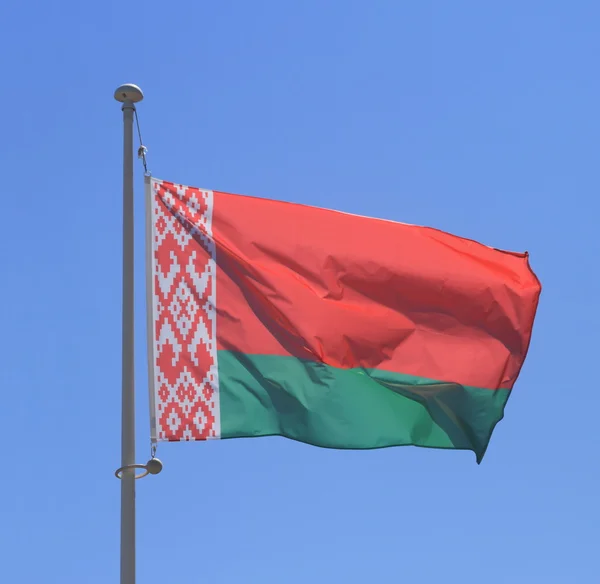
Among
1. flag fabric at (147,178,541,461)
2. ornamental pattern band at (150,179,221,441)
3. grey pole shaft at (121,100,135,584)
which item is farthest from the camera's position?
flag fabric at (147,178,541,461)

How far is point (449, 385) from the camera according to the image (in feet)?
49.7

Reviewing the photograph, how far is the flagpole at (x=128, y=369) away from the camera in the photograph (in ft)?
39.7

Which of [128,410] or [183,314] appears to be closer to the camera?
[128,410]

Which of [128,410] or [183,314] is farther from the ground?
[183,314]

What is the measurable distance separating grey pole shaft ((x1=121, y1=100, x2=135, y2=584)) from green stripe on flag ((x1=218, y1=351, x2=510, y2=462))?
1358mm

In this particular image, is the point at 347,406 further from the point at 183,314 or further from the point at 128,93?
the point at 128,93

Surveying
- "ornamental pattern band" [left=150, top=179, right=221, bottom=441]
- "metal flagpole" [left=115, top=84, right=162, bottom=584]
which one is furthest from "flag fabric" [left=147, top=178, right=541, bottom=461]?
"metal flagpole" [left=115, top=84, right=162, bottom=584]

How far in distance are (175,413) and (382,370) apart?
9.86ft

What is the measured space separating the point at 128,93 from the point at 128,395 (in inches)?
146

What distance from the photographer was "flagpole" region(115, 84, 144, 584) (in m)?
12.1

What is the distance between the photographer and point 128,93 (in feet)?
45.9

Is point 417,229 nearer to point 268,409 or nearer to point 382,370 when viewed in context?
point 382,370

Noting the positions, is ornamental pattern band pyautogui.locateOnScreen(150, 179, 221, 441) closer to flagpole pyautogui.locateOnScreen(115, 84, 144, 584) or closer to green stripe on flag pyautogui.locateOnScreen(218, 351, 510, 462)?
green stripe on flag pyautogui.locateOnScreen(218, 351, 510, 462)

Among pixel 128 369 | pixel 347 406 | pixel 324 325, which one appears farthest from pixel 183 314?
pixel 347 406
